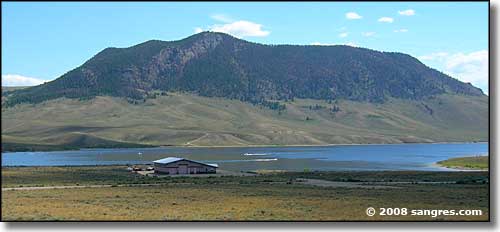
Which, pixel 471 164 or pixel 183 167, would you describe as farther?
pixel 471 164

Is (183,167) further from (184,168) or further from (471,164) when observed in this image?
(471,164)

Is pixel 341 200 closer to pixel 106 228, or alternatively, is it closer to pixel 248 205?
pixel 248 205

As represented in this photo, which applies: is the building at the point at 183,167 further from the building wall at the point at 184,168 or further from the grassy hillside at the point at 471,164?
the grassy hillside at the point at 471,164

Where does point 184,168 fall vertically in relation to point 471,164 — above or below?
below

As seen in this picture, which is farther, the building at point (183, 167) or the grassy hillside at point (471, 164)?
the grassy hillside at point (471, 164)

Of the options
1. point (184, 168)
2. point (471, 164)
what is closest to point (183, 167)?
point (184, 168)

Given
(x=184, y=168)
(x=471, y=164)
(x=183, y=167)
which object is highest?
(x=471, y=164)

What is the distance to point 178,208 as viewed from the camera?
103ft

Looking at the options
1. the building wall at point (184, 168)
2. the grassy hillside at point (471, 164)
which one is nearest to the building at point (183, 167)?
the building wall at point (184, 168)

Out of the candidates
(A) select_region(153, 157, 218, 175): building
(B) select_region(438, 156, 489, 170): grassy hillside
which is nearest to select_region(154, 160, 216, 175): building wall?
(A) select_region(153, 157, 218, 175): building

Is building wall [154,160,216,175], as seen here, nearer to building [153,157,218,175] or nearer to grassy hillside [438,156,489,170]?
Result: building [153,157,218,175]

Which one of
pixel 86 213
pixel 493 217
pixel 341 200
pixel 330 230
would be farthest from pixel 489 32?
pixel 86 213

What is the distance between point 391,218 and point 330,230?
2291 millimetres

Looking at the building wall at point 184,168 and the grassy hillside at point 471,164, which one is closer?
the building wall at point 184,168
